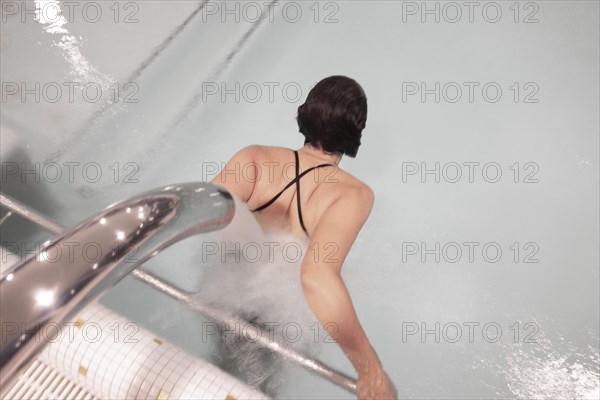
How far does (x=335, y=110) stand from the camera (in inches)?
51.3

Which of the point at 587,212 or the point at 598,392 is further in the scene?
the point at 587,212

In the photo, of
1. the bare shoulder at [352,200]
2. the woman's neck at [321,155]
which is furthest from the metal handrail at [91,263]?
the woman's neck at [321,155]

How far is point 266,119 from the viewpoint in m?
2.61

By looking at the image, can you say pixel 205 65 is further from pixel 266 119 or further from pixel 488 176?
pixel 488 176

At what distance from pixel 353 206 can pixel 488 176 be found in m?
1.38

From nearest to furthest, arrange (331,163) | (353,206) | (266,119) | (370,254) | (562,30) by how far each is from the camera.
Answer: (353,206), (331,163), (370,254), (266,119), (562,30)

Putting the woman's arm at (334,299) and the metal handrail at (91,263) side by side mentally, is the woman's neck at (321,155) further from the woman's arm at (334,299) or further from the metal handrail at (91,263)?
the metal handrail at (91,263)

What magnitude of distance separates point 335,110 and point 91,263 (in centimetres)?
105

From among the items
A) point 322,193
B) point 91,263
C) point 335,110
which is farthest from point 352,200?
point 91,263

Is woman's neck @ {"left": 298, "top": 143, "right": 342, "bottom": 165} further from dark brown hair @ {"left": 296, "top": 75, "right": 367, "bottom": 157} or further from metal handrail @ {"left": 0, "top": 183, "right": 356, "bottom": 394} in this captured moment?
metal handrail @ {"left": 0, "top": 183, "right": 356, "bottom": 394}

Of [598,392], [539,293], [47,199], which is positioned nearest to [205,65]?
[47,199]

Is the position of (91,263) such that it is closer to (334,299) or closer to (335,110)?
(334,299)

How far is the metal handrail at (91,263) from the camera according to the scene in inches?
10.6

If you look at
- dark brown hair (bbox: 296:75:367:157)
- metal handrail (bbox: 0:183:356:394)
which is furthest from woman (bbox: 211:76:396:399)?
metal handrail (bbox: 0:183:356:394)
